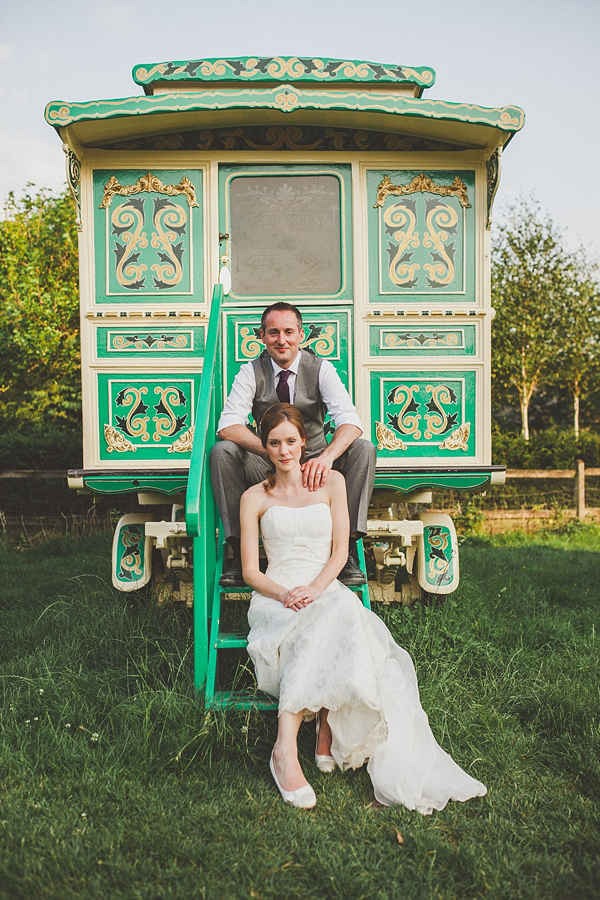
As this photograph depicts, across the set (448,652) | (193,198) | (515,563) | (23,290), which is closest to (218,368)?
(193,198)

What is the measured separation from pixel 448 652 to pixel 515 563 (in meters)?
3.02

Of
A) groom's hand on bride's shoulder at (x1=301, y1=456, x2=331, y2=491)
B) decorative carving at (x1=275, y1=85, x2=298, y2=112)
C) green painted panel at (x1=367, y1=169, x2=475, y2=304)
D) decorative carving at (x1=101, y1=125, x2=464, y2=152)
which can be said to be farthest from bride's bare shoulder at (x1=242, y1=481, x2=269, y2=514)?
decorative carving at (x1=101, y1=125, x2=464, y2=152)

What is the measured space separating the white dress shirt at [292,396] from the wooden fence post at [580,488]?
20.1 feet

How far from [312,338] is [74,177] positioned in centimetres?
160

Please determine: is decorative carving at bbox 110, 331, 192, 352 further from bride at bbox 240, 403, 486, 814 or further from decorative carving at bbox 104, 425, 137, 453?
bride at bbox 240, 403, 486, 814

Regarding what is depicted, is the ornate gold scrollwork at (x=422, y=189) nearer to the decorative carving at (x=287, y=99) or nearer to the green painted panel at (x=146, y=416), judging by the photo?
the decorative carving at (x=287, y=99)

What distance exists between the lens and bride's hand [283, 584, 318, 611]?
9.34 feet

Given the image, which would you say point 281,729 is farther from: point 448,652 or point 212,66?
point 212,66

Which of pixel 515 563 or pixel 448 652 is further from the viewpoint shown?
pixel 515 563

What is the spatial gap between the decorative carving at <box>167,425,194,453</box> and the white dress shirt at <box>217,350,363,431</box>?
2.19 ft

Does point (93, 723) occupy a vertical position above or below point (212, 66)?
below

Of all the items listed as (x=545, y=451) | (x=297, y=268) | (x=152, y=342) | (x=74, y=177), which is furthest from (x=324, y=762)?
(x=545, y=451)

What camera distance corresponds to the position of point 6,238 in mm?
11336

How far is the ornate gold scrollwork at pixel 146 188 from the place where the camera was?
4.40 m
